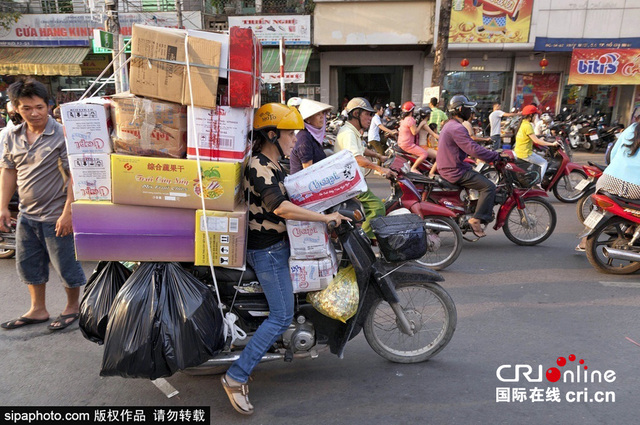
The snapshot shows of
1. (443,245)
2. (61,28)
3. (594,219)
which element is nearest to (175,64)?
(443,245)

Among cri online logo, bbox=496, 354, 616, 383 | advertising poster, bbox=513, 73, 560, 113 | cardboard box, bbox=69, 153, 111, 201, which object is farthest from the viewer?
advertising poster, bbox=513, 73, 560, 113

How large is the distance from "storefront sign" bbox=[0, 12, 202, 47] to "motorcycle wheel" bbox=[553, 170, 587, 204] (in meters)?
13.1

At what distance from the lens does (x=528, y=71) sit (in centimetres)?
1680

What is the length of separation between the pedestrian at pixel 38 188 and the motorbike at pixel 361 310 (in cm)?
147

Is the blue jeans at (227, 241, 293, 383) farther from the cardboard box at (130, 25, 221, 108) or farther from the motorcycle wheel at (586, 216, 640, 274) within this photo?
the motorcycle wheel at (586, 216, 640, 274)

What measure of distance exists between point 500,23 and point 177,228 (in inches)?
626

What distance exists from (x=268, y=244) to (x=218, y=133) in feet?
2.28

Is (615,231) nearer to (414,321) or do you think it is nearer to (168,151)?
(414,321)

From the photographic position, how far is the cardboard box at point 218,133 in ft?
7.91

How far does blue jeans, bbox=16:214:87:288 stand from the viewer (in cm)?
348

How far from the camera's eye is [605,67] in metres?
15.4

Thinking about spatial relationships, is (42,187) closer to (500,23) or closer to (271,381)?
(271,381)

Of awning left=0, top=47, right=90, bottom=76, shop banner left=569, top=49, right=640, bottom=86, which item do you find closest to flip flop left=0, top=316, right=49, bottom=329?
awning left=0, top=47, right=90, bottom=76

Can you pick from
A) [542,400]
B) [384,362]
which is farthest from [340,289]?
[542,400]
